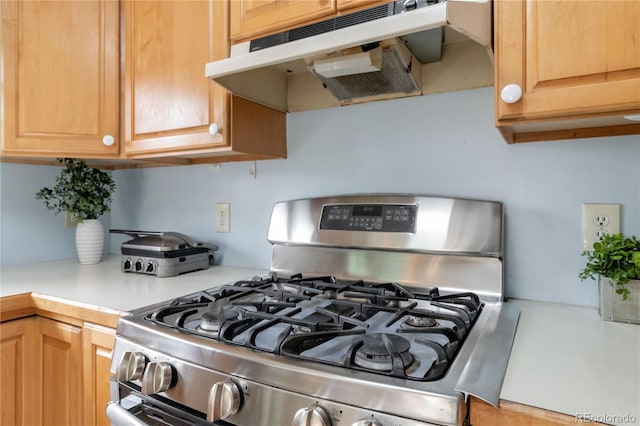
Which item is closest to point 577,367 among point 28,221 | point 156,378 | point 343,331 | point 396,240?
point 343,331

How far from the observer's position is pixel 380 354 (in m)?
0.60

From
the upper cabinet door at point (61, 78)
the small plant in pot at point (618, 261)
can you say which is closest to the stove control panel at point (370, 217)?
the small plant in pot at point (618, 261)

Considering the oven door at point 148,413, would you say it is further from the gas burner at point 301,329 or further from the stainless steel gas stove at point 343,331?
the gas burner at point 301,329

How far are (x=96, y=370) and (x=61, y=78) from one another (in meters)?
1.06

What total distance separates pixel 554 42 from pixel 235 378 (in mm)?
870

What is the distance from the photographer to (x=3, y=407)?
3.53ft

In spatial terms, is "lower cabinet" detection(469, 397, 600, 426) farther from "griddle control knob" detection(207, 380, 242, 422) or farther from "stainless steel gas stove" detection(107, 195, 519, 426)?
"griddle control knob" detection(207, 380, 242, 422)

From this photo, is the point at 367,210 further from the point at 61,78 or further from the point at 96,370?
the point at 61,78

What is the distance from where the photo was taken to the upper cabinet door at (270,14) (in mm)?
980

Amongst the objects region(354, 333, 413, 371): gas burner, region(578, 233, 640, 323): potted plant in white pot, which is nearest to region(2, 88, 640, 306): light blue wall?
region(578, 233, 640, 323): potted plant in white pot

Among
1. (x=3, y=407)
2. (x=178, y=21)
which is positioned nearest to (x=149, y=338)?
(x=3, y=407)

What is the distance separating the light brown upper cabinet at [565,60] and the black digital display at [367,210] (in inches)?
17.6

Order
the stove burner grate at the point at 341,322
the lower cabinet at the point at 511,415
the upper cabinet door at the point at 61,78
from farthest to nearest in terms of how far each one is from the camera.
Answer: the upper cabinet door at the point at 61,78
the stove burner grate at the point at 341,322
the lower cabinet at the point at 511,415

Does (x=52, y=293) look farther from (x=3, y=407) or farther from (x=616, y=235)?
(x=616, y=235)
